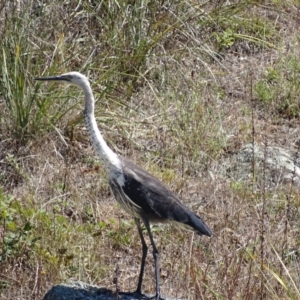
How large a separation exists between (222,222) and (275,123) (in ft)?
7.06

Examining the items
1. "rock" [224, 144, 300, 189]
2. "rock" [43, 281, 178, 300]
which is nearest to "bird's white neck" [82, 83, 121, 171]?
"rock" [43, 281, 178, 300]

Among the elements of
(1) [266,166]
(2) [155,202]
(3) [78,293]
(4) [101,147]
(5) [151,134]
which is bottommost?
(5) [151,134]

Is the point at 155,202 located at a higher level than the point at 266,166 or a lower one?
higher

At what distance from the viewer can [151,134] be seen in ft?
26.9

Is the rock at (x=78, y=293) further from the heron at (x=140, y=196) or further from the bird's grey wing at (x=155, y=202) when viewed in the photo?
the bird's grey wing at (x=155, y=202)

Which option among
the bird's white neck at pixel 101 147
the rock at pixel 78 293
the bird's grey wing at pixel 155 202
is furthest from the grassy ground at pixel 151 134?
the bird's white neck at pixel 101 147

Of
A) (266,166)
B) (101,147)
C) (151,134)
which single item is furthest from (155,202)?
(151,134)

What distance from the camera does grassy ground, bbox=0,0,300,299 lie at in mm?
6074

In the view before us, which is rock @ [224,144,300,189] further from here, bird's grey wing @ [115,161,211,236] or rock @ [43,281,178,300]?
rock @ [43,281,178,300]

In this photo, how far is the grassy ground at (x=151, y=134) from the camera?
607cm

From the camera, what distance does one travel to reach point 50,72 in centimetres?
786

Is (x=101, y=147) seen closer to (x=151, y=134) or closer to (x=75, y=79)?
(x=75, y=79)

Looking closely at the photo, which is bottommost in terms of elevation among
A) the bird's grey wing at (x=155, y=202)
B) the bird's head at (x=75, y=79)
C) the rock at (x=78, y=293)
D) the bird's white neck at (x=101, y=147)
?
the rock at (x=78, y=293)

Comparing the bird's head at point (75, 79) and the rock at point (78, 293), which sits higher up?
the bird's head at point (75, 79)
